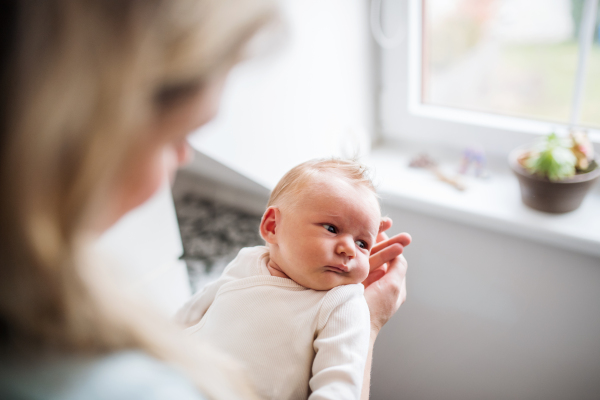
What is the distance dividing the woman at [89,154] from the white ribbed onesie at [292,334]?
0.90ft

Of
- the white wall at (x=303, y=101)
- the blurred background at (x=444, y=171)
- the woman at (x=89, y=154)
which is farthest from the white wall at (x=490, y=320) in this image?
the woman at (x=89, y=154)

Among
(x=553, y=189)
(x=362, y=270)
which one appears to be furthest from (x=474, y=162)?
(x=362, y=270)

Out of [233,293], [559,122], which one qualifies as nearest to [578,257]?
[559,122]

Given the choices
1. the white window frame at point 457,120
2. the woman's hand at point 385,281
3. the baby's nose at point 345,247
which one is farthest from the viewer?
the white window frame at point 457,120

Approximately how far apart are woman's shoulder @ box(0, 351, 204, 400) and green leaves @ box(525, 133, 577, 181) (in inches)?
36.5

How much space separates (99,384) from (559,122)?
4.23ft

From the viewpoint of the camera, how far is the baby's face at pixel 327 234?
75 centimetres

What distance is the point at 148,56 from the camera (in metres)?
0.33

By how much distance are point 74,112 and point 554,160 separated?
39.6 inches

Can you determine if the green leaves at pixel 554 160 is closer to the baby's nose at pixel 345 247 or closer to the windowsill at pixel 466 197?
the windowsill at pixel 466 197

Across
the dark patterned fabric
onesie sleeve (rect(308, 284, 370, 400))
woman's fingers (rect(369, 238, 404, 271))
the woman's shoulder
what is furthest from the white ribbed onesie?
the dark patterned fabric

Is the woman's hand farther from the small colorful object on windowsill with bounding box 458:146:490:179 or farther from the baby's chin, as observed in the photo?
the small colorful object on windowsill with bounding box 458:146:490:179

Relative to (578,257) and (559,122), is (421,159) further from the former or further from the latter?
(578,257)

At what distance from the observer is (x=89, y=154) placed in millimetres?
336
